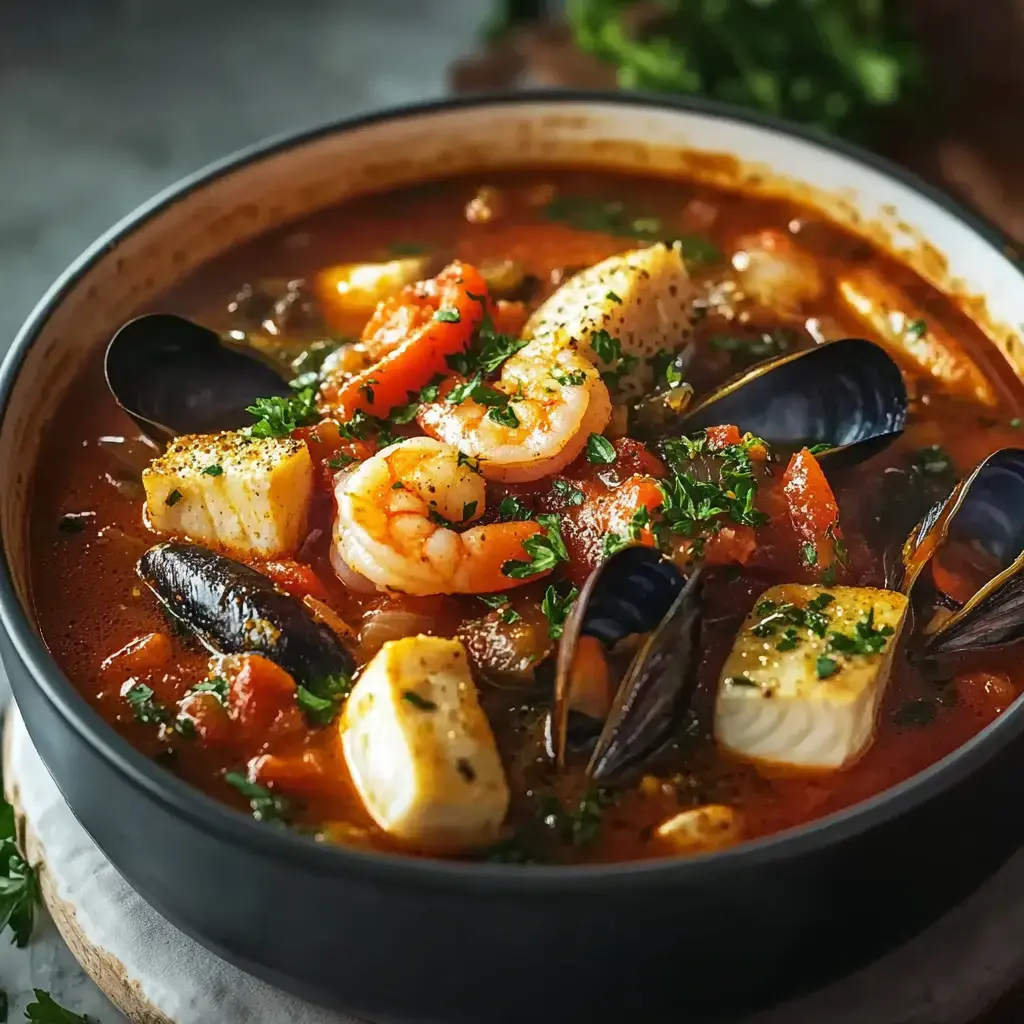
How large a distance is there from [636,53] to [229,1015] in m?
3.50

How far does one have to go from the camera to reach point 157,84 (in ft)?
19.5

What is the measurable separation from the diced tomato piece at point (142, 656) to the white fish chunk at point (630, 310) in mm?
1073

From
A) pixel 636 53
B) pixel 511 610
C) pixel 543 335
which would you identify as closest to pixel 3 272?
pixel 636 53

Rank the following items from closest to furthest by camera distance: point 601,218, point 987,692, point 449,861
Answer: point 449,861 < point 987,692 < point 601,218

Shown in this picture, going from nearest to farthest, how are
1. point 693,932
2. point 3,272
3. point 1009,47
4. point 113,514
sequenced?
point 693,932
point 113,514
point 1009,47
point 3,272

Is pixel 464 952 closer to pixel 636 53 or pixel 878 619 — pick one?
pixel 878 619

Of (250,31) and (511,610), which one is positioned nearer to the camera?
(511,610)

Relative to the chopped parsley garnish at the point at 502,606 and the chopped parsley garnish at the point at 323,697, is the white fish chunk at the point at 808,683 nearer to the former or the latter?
the chopped parsley garnish at the point at 502,606

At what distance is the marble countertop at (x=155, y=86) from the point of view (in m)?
5.37

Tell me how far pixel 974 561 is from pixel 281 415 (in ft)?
4.86

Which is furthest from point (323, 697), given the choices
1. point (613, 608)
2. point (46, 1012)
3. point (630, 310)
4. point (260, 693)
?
point (630, 310)

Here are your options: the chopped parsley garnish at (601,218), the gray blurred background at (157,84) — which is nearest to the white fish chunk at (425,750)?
the chopped parsley garnish at (601,218)

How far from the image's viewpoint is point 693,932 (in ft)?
6.54

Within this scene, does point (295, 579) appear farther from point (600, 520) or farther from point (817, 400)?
point (817, 400)
